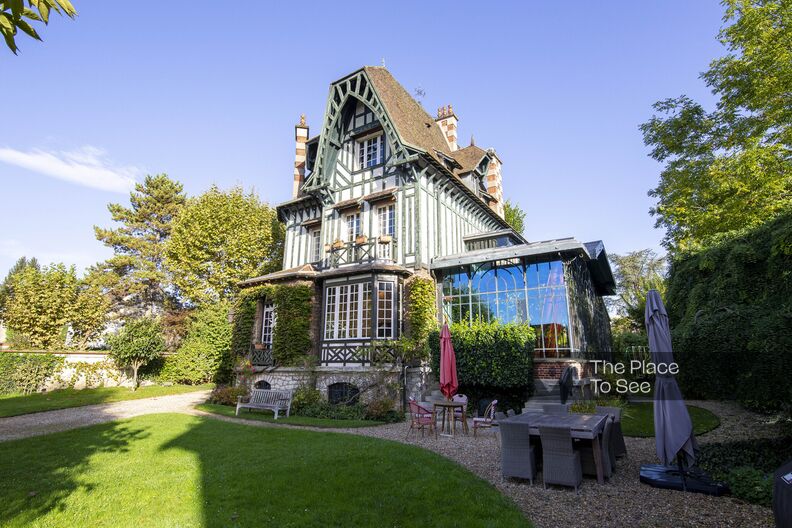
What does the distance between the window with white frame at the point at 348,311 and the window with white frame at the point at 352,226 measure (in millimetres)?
2726

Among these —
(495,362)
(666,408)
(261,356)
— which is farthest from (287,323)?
(666,408)

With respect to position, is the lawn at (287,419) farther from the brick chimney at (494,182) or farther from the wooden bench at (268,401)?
the brick chimney at (494,182)

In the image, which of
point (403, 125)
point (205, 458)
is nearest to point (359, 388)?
point (205, 458)

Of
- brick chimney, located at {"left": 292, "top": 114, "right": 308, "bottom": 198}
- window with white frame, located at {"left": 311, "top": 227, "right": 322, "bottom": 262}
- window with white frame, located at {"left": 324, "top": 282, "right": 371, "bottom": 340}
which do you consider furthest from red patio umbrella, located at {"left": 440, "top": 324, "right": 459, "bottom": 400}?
brick chimney, located at {"left": 292, "top": 114, "right": 308, "bottom": 198}

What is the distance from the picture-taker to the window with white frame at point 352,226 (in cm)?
1720

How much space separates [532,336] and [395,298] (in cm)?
508

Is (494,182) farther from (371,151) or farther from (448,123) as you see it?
(371,151)

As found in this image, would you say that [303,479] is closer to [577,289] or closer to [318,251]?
[577,289]

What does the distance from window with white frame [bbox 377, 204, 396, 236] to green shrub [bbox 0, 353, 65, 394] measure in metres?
16.2

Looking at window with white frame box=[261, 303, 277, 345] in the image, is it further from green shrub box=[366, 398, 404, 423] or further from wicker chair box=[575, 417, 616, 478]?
wicker chair box=[575, 417, 616, 478]

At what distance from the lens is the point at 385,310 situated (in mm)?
14562

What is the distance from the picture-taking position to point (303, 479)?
5.74 meters

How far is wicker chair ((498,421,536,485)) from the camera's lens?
586cm

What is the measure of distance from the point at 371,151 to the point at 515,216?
16.0 metres
